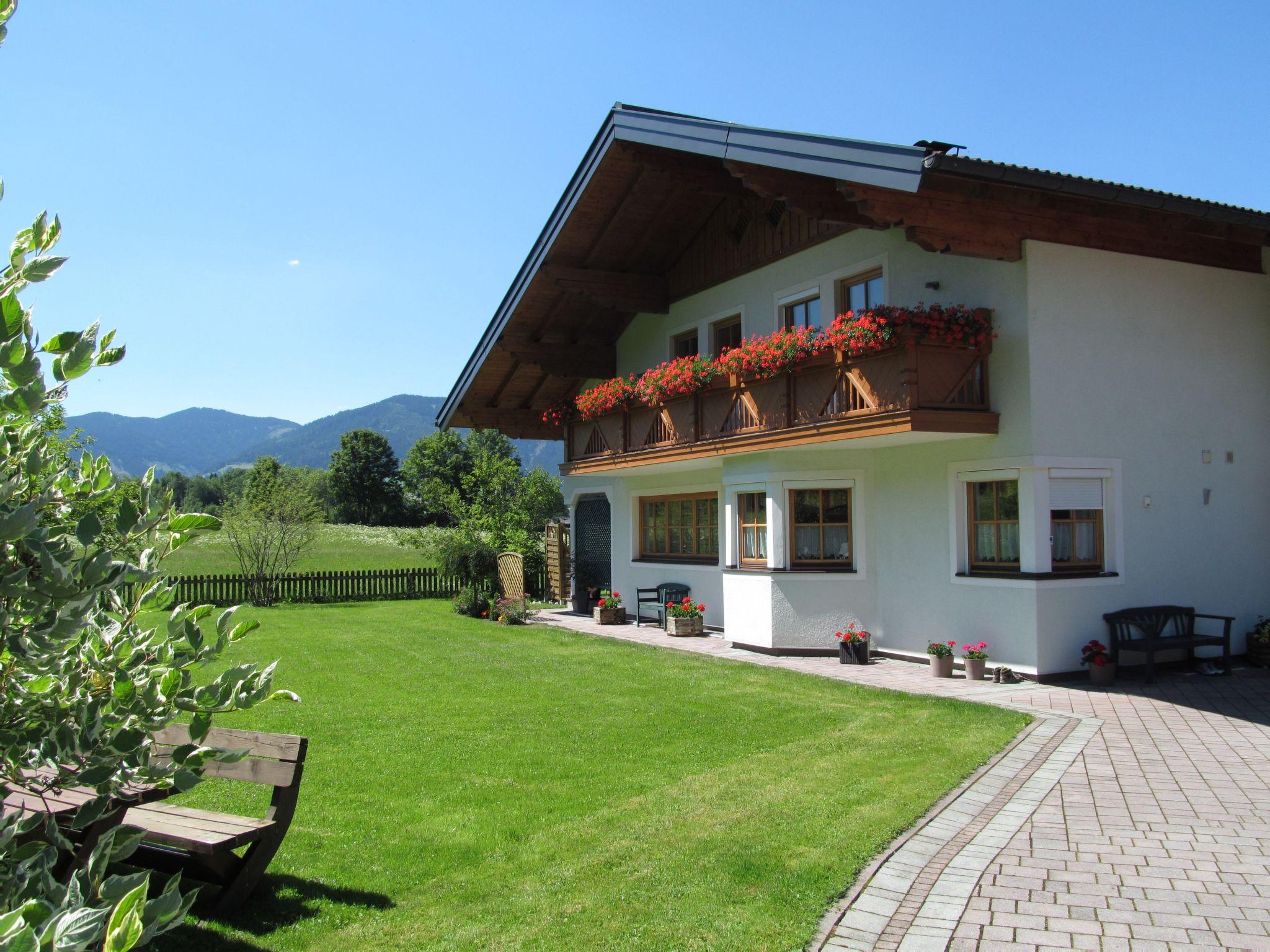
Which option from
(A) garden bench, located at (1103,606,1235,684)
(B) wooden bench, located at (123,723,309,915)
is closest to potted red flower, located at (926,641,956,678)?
(A) garden bench, located at (1103,606,1235,684)

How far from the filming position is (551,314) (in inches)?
752

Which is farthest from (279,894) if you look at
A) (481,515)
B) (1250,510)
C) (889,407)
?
(481,515)

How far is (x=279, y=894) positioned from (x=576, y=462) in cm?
1417

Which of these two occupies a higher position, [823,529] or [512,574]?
[823,529]

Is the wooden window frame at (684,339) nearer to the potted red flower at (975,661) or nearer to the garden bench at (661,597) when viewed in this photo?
the garden bench at (661,597)

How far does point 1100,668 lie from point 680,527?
27.4 feet

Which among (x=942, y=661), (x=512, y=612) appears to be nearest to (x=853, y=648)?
(x=942, y=661)

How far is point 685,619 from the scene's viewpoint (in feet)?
53.6

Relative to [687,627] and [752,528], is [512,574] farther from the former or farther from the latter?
[752,528]

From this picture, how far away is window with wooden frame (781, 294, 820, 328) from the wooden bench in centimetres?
1110

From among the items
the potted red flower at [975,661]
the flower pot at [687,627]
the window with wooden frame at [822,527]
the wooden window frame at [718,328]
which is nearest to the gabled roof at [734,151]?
the wooden window frame at [718,328]

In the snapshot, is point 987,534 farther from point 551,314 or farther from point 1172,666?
point 551,314

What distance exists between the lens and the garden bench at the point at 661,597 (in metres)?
17.5

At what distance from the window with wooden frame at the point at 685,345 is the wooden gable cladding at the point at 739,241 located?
0.69m
